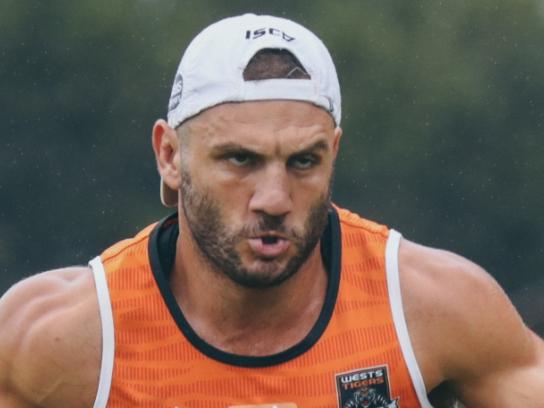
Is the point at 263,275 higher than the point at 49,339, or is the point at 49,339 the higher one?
the point at 263,275

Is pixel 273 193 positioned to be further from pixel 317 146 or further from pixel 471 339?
pixel 471 339

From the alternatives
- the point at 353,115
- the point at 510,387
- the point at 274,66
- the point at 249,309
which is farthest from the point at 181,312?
the point at 353,115

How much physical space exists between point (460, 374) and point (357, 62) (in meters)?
5.49

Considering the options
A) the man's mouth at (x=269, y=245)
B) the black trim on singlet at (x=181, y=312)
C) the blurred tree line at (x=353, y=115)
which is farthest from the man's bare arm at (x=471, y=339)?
the blurred tree line at (x=353, y=115)

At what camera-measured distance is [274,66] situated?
3.87 m

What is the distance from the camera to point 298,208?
12.4ft

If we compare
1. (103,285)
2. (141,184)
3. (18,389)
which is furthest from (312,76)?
(141,184)

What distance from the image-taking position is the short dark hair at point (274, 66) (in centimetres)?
384

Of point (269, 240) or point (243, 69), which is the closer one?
point (269, 240)

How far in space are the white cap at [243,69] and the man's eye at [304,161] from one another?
128 millimetres

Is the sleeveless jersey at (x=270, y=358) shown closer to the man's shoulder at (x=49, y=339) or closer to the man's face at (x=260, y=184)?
the man's shoulder at (x=49, y=339)

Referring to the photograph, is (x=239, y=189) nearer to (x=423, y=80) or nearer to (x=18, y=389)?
(x=18, y=389)

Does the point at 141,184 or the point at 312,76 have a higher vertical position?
the point at 312,76

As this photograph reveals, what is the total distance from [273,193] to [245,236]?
111 millimetres
